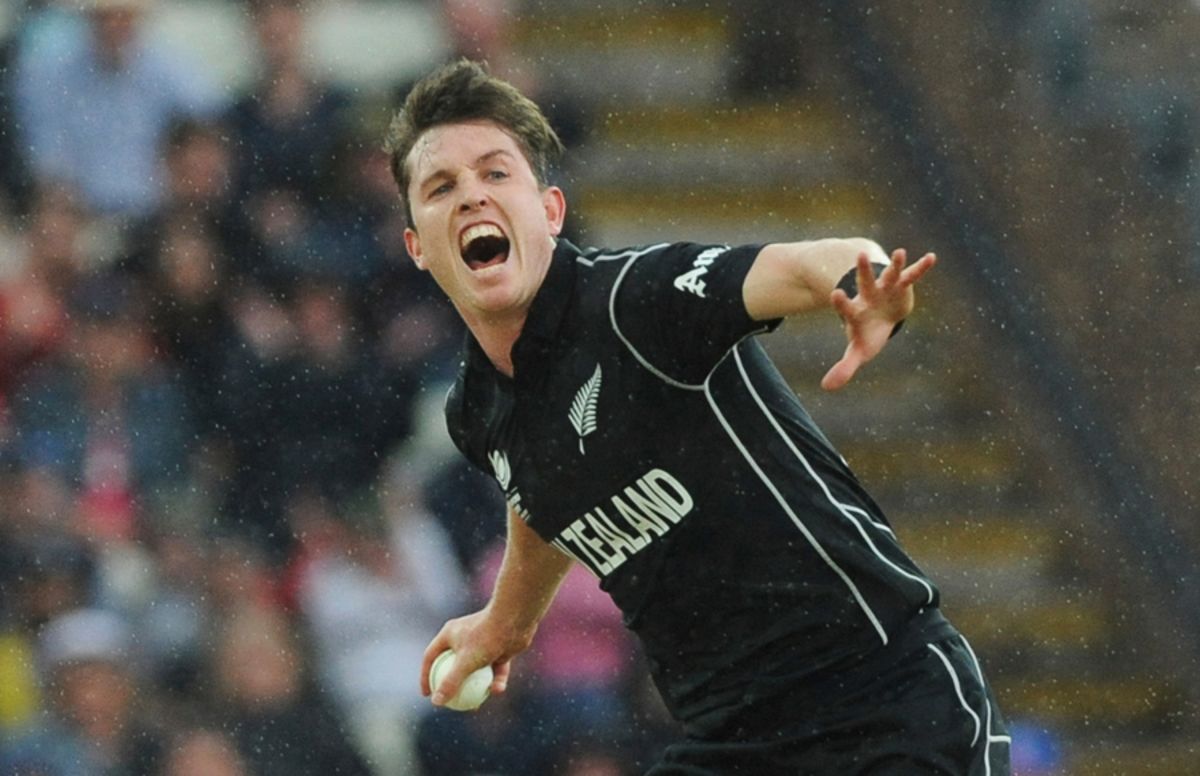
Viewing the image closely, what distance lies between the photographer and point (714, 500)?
10.7ft

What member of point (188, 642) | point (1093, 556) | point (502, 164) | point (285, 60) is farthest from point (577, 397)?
point (1093, 556)

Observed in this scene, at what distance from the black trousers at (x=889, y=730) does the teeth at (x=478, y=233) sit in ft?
2.93

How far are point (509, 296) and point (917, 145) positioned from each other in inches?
175

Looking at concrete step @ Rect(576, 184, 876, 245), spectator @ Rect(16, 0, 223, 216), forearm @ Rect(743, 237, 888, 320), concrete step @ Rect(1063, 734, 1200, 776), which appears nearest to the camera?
forearm @ Rect(743, 237, 888, 320)

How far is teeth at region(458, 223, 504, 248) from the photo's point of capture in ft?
11.5

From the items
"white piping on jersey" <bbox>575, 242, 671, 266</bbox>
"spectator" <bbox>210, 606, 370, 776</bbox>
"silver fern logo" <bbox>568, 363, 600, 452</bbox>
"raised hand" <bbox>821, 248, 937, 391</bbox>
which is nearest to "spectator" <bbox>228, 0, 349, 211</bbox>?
"spectator" <bbox>210, 606, 370, 776</bbox>

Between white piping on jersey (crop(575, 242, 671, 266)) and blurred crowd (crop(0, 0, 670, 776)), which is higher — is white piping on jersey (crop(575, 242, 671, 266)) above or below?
above

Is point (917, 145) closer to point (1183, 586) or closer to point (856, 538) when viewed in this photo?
point (1183, 586)

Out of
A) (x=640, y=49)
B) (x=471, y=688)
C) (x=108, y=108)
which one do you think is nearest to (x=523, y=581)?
(x=471, y=688)

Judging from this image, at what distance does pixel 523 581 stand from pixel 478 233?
2.20 ft

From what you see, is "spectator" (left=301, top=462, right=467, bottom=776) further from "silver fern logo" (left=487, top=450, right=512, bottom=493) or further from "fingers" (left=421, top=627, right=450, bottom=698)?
"silver fern logo" (left=487, top=450, right=512, bottom=493)

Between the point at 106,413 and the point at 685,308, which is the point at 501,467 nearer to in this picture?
the point at 685,308

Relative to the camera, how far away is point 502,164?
354 centimetres

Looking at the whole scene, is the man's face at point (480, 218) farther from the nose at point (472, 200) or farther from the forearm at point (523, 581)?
the forearm at point (523, 581)
